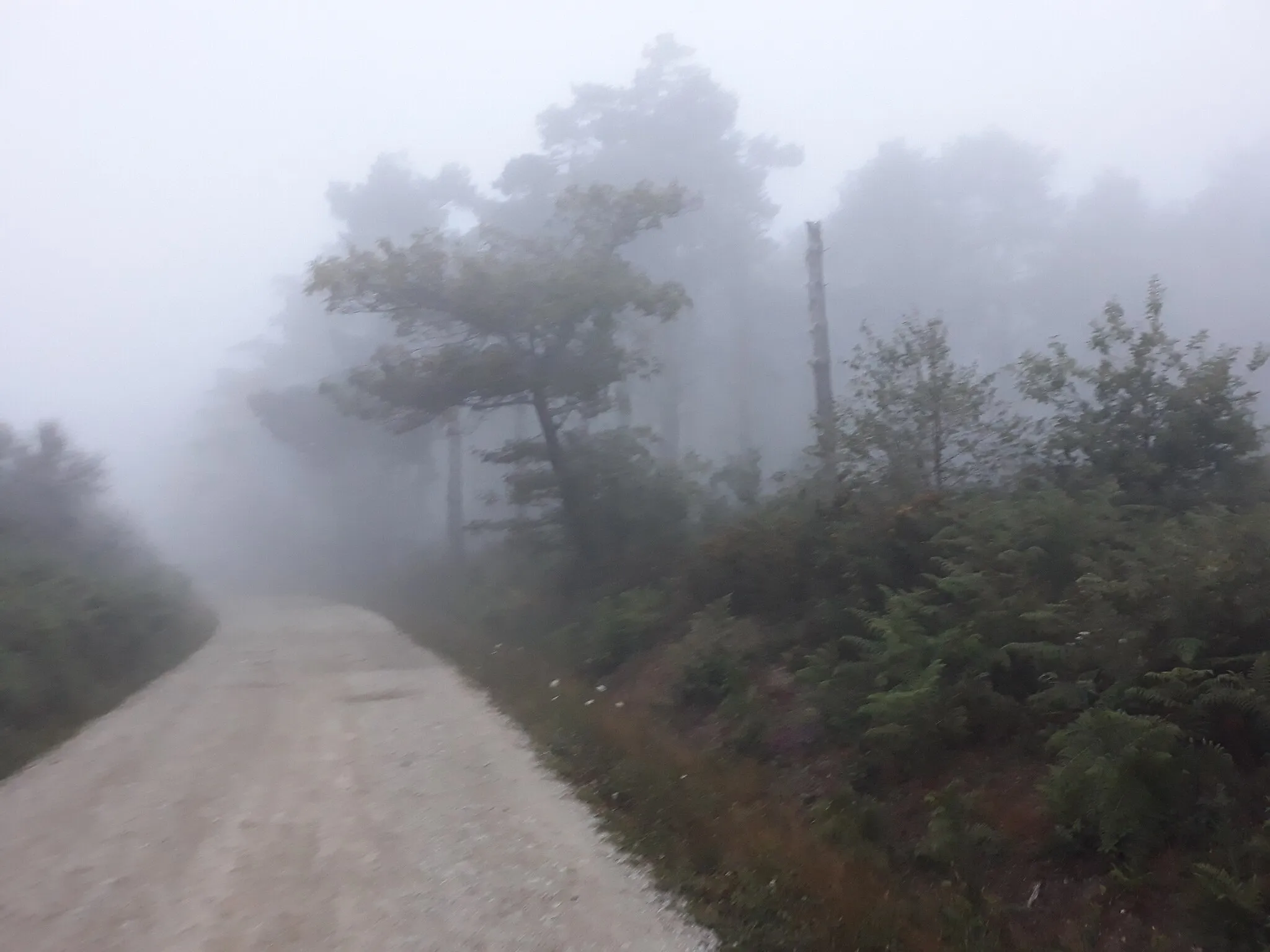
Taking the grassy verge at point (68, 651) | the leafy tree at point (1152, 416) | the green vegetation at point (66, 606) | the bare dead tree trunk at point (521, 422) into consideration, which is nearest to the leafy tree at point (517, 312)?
the bare dead tree trunk at point (521, 422)

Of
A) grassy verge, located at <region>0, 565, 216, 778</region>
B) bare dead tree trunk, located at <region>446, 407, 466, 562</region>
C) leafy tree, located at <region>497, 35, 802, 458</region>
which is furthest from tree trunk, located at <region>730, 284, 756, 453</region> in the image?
grassy verge, located at <region>0, 565, 216, 778</region>

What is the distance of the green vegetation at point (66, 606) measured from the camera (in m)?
12.0

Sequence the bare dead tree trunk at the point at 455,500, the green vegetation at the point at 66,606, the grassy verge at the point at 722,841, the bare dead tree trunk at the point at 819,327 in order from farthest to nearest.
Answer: the bare dead tree trunk at the point at 455,500
the bare dead tree trunk at the point at 819,327
the green vegetation at the point at 66,606
the grassy verge at the point at 722,841

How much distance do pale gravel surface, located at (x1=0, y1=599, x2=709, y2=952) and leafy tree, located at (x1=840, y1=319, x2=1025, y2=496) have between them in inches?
262

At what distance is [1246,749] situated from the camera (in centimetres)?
626

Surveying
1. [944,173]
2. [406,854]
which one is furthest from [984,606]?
[944,173]

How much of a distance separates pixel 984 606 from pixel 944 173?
36985 millimetres

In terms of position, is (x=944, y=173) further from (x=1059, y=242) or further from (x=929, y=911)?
(x=929, y=911)

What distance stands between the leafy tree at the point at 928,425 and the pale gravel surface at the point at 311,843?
666 centimetres

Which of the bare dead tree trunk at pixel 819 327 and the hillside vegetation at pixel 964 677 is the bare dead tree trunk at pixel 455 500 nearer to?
the hillside vegetation at pixel 964 677

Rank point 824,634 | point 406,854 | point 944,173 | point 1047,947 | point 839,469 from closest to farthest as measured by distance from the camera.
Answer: point 1047,947 < point 406,854 < point 824,634 < point 839,469 < point 944,173

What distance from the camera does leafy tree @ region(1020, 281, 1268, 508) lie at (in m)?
11.7

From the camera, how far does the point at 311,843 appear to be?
7059 mm

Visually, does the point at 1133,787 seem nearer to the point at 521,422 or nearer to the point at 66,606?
the point at 66,606
